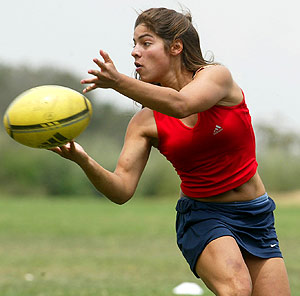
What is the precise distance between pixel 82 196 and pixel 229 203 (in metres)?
40.8

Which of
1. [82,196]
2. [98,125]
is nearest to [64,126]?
[82,196]

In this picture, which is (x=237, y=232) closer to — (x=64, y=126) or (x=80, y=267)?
(x=64, y=126)

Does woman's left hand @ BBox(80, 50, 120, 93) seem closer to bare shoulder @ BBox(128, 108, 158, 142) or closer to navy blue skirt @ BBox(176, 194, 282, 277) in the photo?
bare shoulder @ BBox(128, 108, 158, 142)

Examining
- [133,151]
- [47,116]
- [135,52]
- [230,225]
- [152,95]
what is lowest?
[230,225]

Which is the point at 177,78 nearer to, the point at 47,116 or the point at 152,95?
the point at 152,95

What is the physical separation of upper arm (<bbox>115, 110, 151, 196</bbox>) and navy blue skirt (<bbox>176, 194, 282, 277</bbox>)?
1.29ft

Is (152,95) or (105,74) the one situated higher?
(105,74)

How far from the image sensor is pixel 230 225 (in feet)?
14.5

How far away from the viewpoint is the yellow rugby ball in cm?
396

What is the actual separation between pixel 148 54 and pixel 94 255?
961 centimetres

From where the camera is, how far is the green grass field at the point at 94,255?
873 centimetres

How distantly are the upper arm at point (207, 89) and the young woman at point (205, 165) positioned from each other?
10 millimetres

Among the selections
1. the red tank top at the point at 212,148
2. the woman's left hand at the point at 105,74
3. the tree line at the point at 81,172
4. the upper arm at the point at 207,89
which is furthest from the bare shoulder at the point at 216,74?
the tree line at the point at 81,172

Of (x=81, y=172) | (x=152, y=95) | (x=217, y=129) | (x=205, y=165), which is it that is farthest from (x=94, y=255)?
(x=81, y=172)
